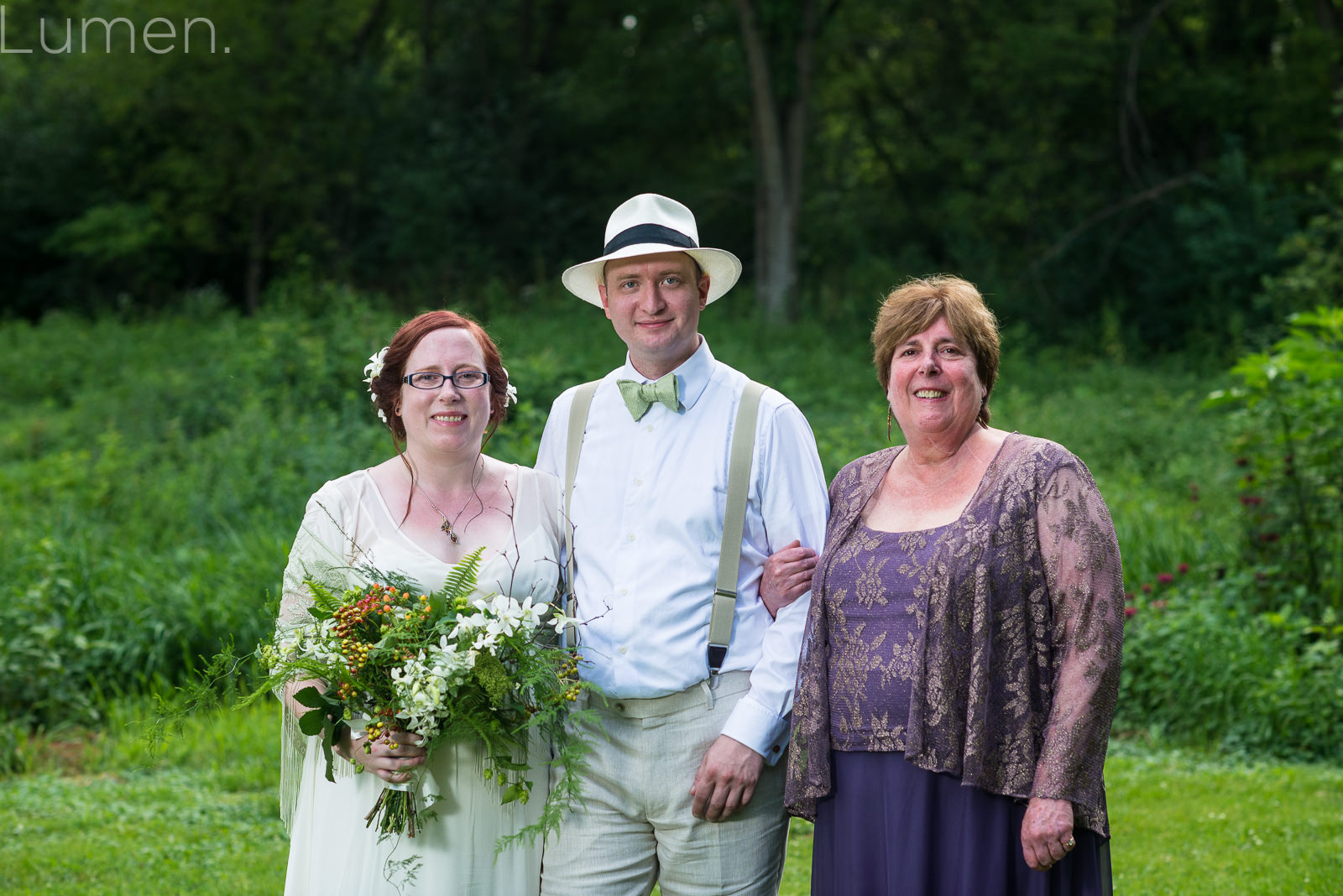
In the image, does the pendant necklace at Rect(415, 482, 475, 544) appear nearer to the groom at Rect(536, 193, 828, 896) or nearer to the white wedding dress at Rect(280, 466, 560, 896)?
the white wedding dress at Rect(280, 466, 560, 896)

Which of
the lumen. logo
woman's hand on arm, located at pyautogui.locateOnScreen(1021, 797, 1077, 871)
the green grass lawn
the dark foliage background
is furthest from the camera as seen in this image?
the dark foliage background

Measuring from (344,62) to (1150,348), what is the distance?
15483mm

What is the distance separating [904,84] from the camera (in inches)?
1019

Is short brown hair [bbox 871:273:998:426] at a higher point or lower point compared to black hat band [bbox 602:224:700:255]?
lower

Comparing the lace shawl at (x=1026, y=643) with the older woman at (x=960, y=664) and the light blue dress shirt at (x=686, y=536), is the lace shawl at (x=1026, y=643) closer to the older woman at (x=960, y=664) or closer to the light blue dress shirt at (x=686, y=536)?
the older woman at (x=960, y=664)

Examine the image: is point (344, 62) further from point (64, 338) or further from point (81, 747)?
point (81, 747)

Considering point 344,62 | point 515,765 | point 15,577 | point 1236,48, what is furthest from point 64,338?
point 1236,48

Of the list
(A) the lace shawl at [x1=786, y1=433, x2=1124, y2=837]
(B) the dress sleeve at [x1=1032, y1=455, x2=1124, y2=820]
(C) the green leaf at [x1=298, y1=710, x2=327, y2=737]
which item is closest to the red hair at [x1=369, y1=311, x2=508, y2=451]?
(C) the green leaf at [x1=298, y1=710, x2=327, y2=737]

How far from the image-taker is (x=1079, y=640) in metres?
2.77

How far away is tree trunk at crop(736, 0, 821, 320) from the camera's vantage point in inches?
811

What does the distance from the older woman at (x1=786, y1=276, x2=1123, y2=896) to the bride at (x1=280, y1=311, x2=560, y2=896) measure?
0.78m

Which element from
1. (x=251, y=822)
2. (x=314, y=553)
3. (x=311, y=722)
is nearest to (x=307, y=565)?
(x=314, y=553)

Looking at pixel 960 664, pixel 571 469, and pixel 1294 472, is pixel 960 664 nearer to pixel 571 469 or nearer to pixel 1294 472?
pixel 571 469

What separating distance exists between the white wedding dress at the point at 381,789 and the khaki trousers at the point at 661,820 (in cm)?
13
